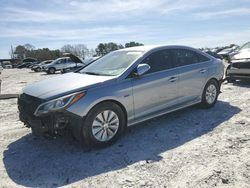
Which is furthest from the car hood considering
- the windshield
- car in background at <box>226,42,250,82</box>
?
car in background at <box>226,42,250,82</box>

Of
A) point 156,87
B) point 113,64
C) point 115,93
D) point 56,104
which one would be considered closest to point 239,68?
point 156,87

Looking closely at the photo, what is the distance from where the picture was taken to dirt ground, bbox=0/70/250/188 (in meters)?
3.53

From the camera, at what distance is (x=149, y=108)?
16.8 ft

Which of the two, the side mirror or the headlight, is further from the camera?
the side mirror

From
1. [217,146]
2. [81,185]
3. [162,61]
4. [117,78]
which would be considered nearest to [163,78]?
[162,61]

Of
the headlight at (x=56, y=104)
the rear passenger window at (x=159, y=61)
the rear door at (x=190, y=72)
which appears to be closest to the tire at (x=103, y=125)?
the headlight at (x=56, y=104)

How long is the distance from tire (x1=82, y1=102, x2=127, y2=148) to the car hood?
1.39 ft

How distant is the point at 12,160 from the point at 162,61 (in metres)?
3.27

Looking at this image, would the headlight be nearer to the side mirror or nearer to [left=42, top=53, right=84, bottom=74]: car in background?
the side mirror

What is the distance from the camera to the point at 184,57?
6055 mm

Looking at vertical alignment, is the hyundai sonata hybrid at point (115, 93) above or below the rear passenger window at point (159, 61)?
below

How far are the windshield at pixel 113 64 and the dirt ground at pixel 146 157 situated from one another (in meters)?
1.22

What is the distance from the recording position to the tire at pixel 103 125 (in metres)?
4.29

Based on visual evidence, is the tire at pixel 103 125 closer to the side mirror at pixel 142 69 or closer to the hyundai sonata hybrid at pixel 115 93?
the hyundai sonata hybrid at pixel 115 93
